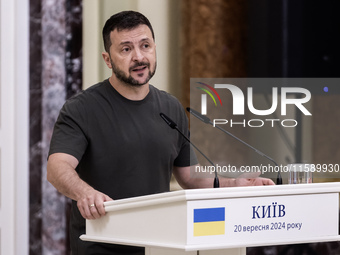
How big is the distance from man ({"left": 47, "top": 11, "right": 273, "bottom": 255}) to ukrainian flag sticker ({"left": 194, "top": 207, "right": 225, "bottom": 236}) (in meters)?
0.54

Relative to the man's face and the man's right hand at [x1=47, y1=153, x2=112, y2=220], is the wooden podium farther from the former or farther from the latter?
the man's face

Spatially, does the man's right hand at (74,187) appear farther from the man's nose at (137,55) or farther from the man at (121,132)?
the man's nose at (137,55)

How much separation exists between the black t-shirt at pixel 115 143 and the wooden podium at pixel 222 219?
16.8 inches

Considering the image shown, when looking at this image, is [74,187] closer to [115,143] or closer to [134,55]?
[115,143]

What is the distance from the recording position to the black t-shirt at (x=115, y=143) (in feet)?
6.69

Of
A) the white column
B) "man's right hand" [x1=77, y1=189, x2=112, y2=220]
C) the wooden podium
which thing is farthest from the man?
the white column

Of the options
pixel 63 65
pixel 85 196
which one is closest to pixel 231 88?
pixel 63 65

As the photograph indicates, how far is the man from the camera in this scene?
6.70ft

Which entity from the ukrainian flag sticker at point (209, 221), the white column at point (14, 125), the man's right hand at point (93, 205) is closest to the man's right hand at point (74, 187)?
the man's right hand at point (93, 205)

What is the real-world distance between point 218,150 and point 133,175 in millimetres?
1457

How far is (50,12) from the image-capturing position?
343cm

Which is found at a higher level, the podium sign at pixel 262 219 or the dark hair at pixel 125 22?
the dark hair at pixel 125 22

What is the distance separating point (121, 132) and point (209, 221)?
0.79m

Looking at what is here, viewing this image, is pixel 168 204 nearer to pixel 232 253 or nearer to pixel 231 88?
pixel 232 253
